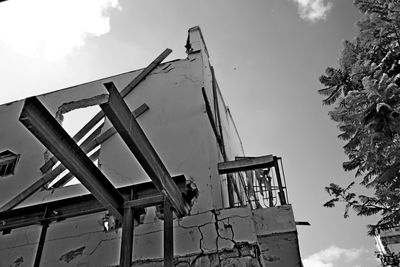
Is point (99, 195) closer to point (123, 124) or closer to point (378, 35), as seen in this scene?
point (123, 124)

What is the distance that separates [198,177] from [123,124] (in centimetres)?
281

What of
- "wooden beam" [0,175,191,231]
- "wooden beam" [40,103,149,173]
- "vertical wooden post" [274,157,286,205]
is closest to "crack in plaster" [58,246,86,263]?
"wooden beam" [0,175,191,231]

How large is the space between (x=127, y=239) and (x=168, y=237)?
575 mm

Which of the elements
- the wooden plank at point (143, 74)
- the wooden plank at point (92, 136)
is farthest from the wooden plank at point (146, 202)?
the wooden plank at point (143, 74)

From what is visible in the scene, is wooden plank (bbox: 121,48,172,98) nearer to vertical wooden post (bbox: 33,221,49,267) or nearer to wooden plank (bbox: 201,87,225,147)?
wooden plank (bbox: 201,87,225,147)

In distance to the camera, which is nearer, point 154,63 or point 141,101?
point 141,101

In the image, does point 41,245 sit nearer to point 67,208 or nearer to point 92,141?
point 67,208

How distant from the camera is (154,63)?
842 centimetres

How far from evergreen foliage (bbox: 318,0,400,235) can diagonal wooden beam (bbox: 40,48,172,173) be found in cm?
526

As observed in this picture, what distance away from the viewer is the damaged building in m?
3.78

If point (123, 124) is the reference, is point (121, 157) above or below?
above

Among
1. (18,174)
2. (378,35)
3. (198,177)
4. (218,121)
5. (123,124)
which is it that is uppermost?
(378,35)

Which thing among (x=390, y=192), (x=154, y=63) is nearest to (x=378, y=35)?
(x=390, y=192)

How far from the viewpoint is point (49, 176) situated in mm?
6906
